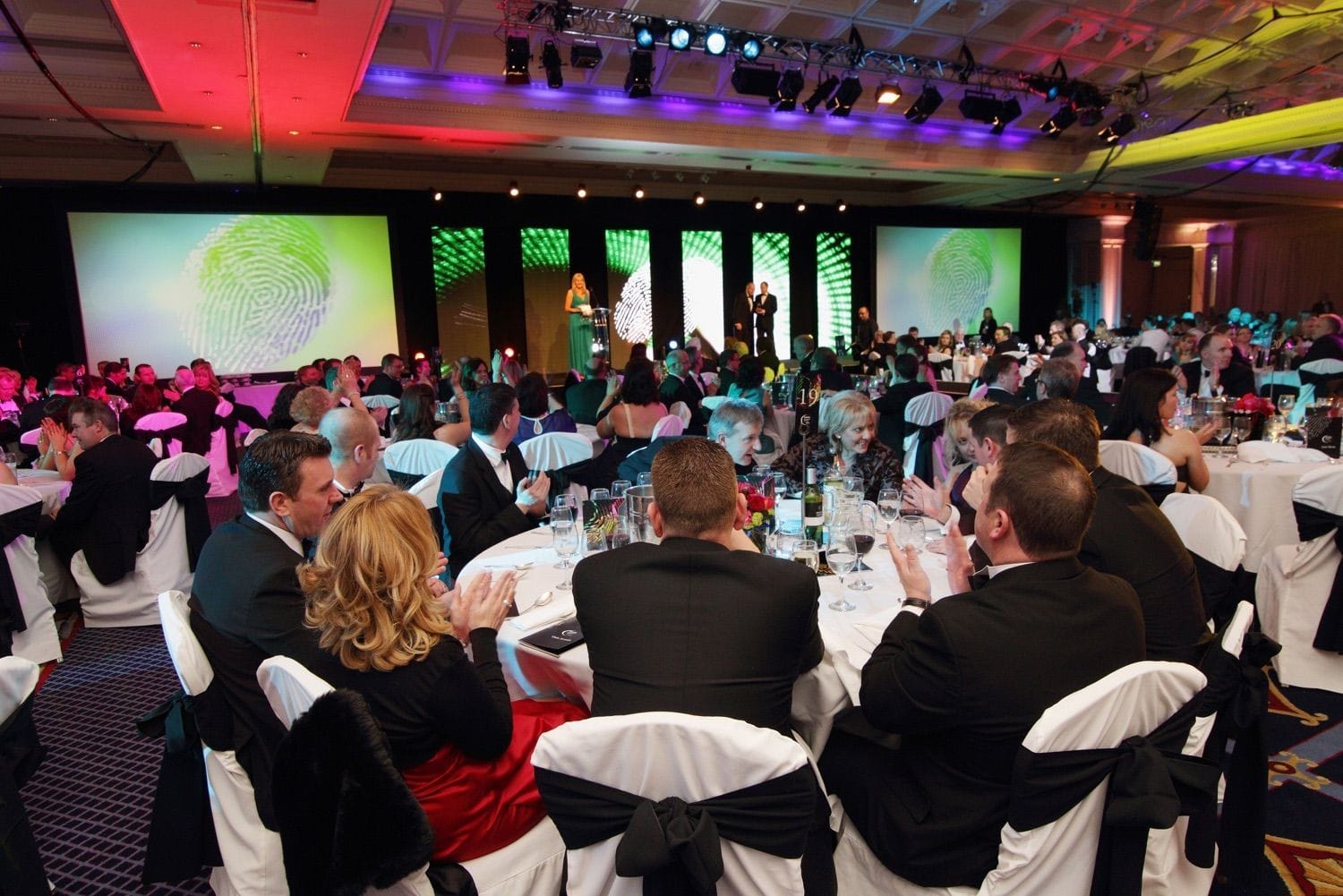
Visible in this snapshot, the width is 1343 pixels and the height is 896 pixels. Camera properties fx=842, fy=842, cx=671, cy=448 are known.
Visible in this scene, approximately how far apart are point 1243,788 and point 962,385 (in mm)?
9252

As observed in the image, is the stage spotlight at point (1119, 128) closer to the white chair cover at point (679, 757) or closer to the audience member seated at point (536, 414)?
the audience member seated at point (536, 414)

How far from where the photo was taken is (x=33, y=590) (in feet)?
14.0

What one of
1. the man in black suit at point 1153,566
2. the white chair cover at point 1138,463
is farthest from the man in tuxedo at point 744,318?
the man in black suit at point 1153,566

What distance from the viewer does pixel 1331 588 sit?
3426 mm

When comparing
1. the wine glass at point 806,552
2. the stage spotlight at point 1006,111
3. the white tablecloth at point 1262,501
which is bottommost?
the white tablecloth at point 1262,501

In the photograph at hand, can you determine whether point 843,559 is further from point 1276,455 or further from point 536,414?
point 536,414

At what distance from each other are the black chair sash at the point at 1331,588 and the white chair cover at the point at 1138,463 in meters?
0.50

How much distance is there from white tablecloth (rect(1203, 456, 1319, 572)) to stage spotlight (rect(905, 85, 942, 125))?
675 cm

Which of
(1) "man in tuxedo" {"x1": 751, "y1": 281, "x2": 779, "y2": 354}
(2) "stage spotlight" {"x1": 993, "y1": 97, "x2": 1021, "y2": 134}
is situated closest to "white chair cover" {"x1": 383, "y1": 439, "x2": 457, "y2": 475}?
(2) "stage spotlight" {"x1": 993, "y1": 97, "x2": 1021, "y2": 134}

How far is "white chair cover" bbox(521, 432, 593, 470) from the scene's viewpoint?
15.3 feet

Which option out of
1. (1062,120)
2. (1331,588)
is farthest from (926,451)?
(1062,120)

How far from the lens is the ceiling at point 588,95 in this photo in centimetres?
645

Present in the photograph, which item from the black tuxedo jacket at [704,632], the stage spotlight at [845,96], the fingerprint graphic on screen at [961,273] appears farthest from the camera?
the fingerprint graphic on screen at [961,273]

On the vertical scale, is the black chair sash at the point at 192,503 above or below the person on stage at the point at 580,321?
below
